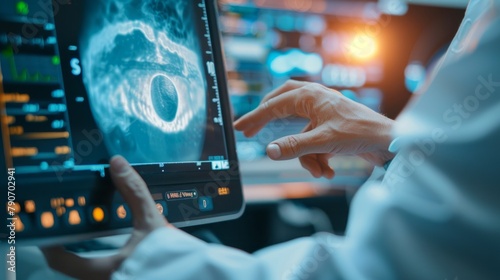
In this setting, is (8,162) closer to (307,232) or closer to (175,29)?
(175,29)

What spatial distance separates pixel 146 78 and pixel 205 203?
0.18m

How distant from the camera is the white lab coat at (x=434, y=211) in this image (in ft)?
1.76

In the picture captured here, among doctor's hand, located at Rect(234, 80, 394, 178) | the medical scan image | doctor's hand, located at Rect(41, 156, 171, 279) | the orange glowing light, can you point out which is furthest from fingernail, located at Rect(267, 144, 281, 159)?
the orange glowing light

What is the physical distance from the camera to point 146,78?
0.67 meters

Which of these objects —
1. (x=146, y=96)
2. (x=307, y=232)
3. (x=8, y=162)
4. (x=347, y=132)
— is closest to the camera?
(x=8, y=162)

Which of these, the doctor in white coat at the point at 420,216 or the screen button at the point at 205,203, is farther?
the screen button at the point at 205,203

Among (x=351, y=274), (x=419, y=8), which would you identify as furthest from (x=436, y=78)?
(x=419, y=8)

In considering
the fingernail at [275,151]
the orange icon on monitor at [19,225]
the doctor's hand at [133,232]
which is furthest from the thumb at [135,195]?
the fingernail at [275,151]

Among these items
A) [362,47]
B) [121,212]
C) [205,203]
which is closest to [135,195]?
[121,212]

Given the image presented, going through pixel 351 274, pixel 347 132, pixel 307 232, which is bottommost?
pixel 307 232

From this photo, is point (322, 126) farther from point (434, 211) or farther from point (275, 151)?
point (434, 211)

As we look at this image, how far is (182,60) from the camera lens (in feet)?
2.40

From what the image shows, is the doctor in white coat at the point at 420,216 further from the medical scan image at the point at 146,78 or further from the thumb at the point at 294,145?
the thumb at the point at 294,145

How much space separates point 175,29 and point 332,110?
0.27m
